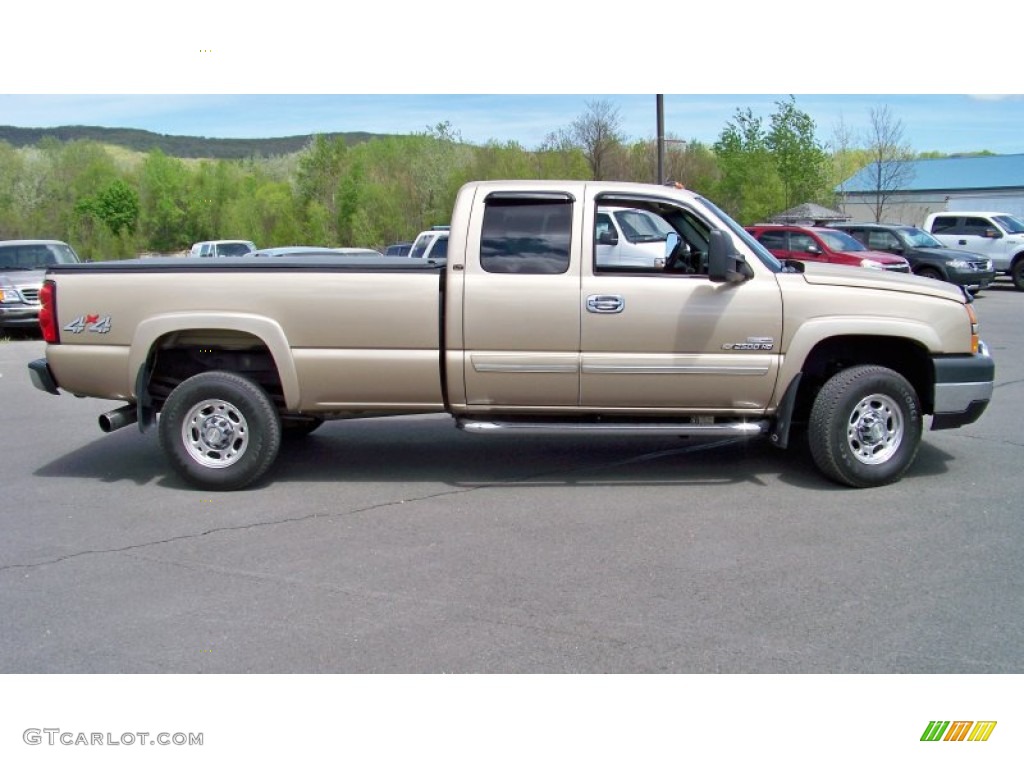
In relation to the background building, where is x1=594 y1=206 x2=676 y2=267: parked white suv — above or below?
below

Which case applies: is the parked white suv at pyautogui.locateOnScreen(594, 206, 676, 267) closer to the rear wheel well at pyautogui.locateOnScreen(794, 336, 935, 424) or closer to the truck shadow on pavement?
the rear wheel well at pyautogui.locateOnScreen(794, 336, 935, 424)

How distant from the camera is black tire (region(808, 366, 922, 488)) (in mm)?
6453

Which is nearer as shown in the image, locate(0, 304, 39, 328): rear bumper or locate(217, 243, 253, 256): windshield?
locate(0, 304, 39, 328): rear bumper

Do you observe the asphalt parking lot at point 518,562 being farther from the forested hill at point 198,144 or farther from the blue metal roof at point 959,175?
the forested hill at point 198,144

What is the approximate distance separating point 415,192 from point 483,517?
33055 millimetres

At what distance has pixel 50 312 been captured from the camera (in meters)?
6.70

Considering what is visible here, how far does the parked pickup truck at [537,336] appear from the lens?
6.40 meters

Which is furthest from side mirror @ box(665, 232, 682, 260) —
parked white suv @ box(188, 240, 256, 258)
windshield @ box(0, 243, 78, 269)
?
parked white suv @ box(188, 240, 256, 258)

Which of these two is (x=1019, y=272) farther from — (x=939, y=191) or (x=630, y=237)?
(x=939, y=191)

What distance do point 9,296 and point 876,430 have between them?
16.2 m

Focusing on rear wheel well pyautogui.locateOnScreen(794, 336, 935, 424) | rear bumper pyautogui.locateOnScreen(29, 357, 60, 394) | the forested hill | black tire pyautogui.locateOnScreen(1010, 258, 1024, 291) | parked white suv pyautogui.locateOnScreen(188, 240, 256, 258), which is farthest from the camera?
the forested hill

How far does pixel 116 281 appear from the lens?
6629 millimetres

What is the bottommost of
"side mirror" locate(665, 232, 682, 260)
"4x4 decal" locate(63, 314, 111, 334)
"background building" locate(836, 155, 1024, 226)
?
"4x4 decal" locate(63, 314, 111, 334)

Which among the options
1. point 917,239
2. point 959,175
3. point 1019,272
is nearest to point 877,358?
point 917,239
